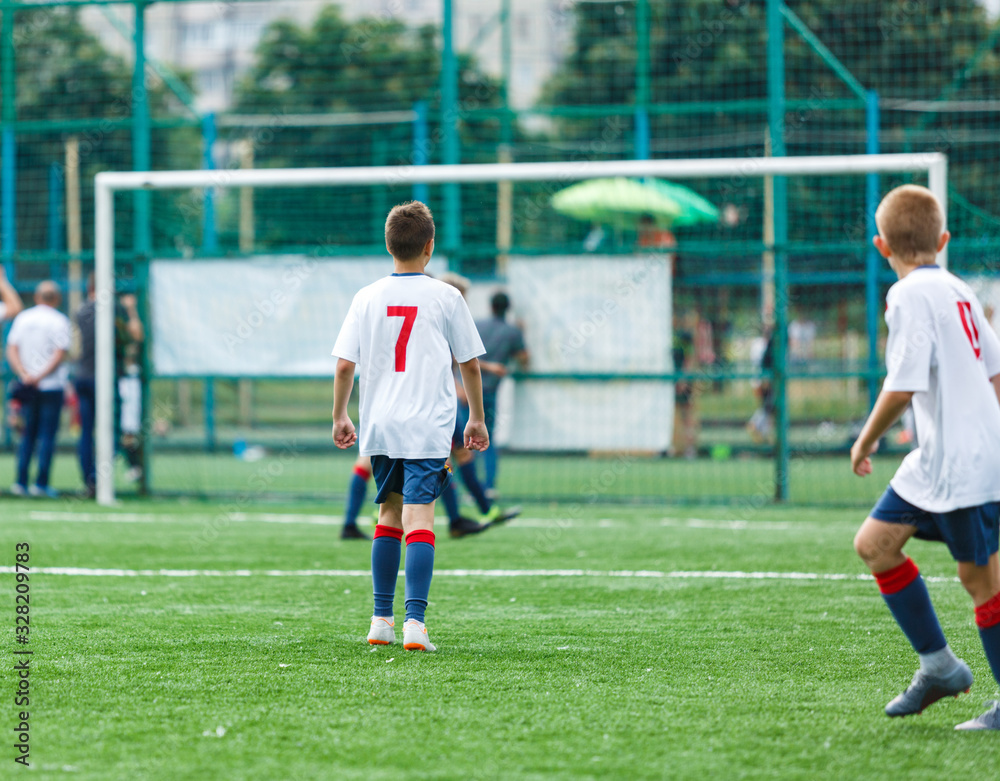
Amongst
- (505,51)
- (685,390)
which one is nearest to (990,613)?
(685,390)

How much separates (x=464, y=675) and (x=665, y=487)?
7.15 meters

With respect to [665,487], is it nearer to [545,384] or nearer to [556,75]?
[545,384]

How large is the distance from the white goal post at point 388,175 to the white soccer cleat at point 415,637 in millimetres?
5560

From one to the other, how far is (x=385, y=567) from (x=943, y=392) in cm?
222

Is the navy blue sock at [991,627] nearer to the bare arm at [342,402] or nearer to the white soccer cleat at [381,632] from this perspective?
the white soccer cleat at [381,632]

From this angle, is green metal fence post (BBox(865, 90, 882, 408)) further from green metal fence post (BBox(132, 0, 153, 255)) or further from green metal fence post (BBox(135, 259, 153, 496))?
green metal fence post (BBox(132, 0, 153, 255))

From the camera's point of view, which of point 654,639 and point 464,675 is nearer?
point 464,675

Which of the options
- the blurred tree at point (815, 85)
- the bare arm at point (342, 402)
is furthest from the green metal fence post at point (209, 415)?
the bare arm at point (342, 402)

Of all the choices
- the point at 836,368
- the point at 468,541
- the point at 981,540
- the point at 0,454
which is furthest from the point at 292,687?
the point at 0,454

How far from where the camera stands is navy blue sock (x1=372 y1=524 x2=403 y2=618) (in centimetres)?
453

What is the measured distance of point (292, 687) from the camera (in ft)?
12.5

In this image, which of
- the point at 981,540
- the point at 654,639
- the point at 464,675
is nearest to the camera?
the point at 981,540

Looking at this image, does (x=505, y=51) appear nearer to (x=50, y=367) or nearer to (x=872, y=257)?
(x=872, y=257)

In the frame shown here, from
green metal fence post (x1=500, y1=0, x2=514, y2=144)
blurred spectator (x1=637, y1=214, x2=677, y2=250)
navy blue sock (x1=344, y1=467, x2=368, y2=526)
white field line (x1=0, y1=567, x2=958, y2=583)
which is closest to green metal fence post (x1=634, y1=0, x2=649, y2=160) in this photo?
blurred spectator (x1=637, y1=214, x2=677, y2=250)
